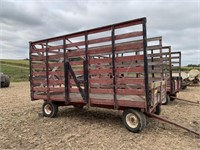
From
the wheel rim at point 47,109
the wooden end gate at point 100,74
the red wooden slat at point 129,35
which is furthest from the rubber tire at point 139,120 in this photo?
the wheel rim at point 47,109

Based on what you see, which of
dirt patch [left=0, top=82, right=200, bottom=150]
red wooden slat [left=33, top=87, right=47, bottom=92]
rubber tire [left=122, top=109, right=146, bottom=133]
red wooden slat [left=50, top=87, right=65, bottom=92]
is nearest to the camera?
dirt patch [left=0, top=82, right=200, bottom=150]

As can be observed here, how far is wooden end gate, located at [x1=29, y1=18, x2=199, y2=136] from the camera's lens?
3861mm

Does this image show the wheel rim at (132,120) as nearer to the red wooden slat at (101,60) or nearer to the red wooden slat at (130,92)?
the red wooden slat at (130,92)

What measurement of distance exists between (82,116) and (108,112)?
836 millimetres

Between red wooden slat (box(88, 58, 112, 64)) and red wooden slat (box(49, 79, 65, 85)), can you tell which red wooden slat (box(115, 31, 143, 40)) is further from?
red wooden slat (box(49, 79, 65, 85))

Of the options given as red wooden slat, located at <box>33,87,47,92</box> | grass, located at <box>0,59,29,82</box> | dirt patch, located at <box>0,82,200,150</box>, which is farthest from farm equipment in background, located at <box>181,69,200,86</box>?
grass, located at <box>0,59,29,82</box>

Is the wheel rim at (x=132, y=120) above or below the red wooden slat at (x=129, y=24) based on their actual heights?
below

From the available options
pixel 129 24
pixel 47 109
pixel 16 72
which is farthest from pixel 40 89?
pixel 16 72

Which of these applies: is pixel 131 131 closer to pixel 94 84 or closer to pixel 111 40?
pixel 94 84

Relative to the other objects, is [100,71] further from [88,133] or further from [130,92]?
[88,133]

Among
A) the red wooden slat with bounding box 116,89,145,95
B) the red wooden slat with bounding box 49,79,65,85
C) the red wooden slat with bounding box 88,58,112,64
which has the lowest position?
the red wooden slat with bounding box 116,89,145,95

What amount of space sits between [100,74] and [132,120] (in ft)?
4.08

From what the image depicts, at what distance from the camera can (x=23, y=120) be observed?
5164 mm

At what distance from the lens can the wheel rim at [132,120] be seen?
13.0 ft
